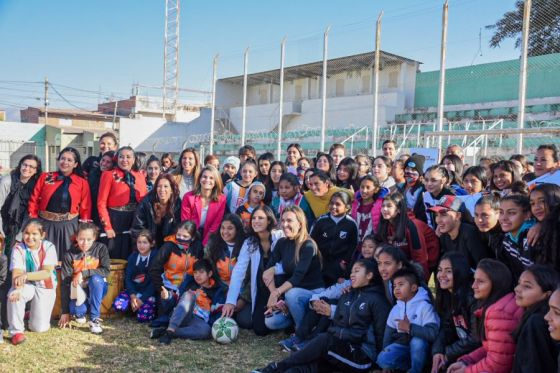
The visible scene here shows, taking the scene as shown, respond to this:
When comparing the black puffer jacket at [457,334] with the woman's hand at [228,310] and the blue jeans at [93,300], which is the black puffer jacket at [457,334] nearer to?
the woman's hand at [228,310]

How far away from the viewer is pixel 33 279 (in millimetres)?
5160

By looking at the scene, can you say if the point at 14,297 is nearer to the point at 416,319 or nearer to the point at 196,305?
the point at 196,305

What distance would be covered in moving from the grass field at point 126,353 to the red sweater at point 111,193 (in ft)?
4.80

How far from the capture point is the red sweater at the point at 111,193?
629 centimetres

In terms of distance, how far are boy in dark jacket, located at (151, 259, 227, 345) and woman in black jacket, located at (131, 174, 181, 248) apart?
845mm

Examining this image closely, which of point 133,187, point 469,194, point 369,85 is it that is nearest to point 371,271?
point 469,194

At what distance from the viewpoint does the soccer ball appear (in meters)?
5.05

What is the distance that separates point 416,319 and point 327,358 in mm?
781

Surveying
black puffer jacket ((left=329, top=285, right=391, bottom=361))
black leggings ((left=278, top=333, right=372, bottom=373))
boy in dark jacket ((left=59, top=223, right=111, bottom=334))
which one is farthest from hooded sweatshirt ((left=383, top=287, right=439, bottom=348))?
boy in dark jacket ((left=59, top=223, right=111, bottom=334))

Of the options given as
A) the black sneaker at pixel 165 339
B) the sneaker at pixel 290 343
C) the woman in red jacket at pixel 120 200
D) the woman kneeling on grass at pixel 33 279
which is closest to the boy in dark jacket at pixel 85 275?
the woman kneeling on grass at pixel 33 279

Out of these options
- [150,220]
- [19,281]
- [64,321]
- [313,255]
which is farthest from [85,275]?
[313,255]

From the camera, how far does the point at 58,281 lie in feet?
18.5

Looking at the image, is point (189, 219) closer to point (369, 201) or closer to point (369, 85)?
point (369, 201)

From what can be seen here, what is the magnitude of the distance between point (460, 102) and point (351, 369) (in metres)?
22.2
